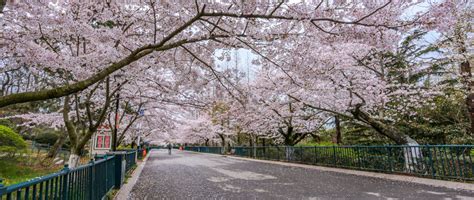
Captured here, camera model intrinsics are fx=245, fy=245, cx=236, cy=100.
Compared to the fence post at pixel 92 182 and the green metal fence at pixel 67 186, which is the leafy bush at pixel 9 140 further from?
the fence post at pixel 92 182

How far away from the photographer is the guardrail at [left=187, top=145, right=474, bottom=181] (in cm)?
716

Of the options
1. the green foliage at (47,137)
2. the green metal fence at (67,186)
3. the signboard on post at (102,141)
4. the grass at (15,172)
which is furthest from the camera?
the green foliage at (47,137)

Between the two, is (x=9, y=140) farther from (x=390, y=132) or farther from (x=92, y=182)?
(x=390, y=132)

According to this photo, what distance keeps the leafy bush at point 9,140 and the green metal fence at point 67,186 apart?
33.8 ft

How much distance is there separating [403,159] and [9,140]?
59.3 ft

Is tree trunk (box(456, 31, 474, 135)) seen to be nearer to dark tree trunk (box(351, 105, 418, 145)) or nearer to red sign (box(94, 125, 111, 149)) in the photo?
dark tree trunk (box(351, 105, 418, 145))

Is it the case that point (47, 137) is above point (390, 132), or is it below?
below

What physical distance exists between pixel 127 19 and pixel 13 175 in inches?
402

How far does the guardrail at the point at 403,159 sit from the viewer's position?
7156 mm

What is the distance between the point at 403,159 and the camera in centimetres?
901

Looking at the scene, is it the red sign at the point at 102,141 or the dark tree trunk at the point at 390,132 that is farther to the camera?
the red sign at the point at 102,141

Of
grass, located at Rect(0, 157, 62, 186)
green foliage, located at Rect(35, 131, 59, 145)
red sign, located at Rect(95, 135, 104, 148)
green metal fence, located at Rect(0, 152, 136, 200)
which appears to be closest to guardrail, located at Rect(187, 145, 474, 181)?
green metal fence, located at Rect(0, 152, 136, 200)

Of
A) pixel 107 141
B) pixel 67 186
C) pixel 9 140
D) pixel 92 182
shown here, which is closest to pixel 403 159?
pixel 92 182

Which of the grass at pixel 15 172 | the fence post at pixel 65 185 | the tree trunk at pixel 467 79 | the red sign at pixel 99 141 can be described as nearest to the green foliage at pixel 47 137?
the grass at pixel 15 172
